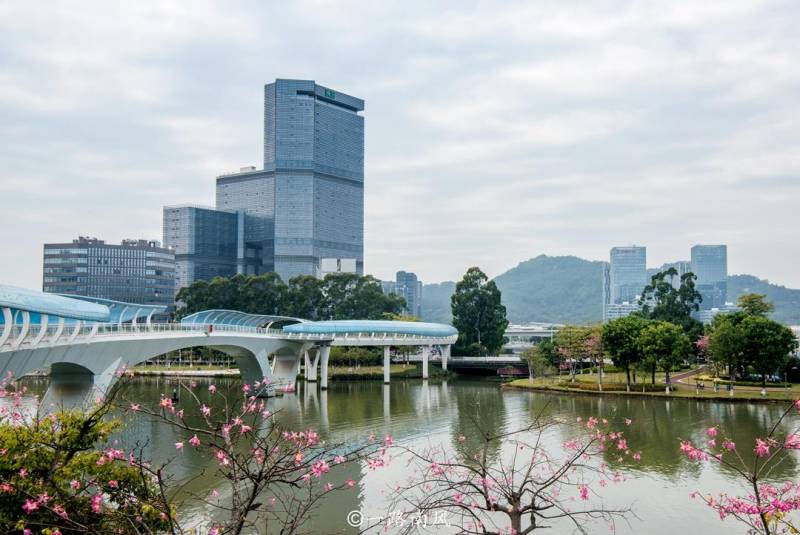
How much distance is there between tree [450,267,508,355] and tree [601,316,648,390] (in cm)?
3373

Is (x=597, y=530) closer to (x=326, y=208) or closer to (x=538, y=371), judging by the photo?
(x=538, y=371)

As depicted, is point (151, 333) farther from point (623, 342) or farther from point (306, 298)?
point (306, 298)

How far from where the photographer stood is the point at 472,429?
128 feet

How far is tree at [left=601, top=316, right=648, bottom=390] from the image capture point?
55875 millimetres

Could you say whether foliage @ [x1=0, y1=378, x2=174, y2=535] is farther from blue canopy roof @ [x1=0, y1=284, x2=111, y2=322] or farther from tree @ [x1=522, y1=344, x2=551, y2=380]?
tree @ [x1=522, y1=344, x2=551, y2=380]

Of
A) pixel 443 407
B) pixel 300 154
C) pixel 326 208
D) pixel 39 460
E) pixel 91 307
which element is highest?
pixel 300 154

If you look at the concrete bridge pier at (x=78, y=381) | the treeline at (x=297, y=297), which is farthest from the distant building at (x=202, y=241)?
the concrete bridge pier at (x=78, y=381)

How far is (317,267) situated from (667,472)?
163232 millimetres

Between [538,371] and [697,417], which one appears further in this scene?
[538,371]

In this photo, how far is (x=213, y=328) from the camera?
5225 centimetres

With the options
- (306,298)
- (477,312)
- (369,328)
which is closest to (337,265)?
(306,298)

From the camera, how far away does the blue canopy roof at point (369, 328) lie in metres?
68.8

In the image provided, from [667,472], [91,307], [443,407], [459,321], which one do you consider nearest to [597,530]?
[667,472]

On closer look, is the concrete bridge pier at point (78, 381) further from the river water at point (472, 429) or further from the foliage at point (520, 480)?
the foliage at point (520, 480)
